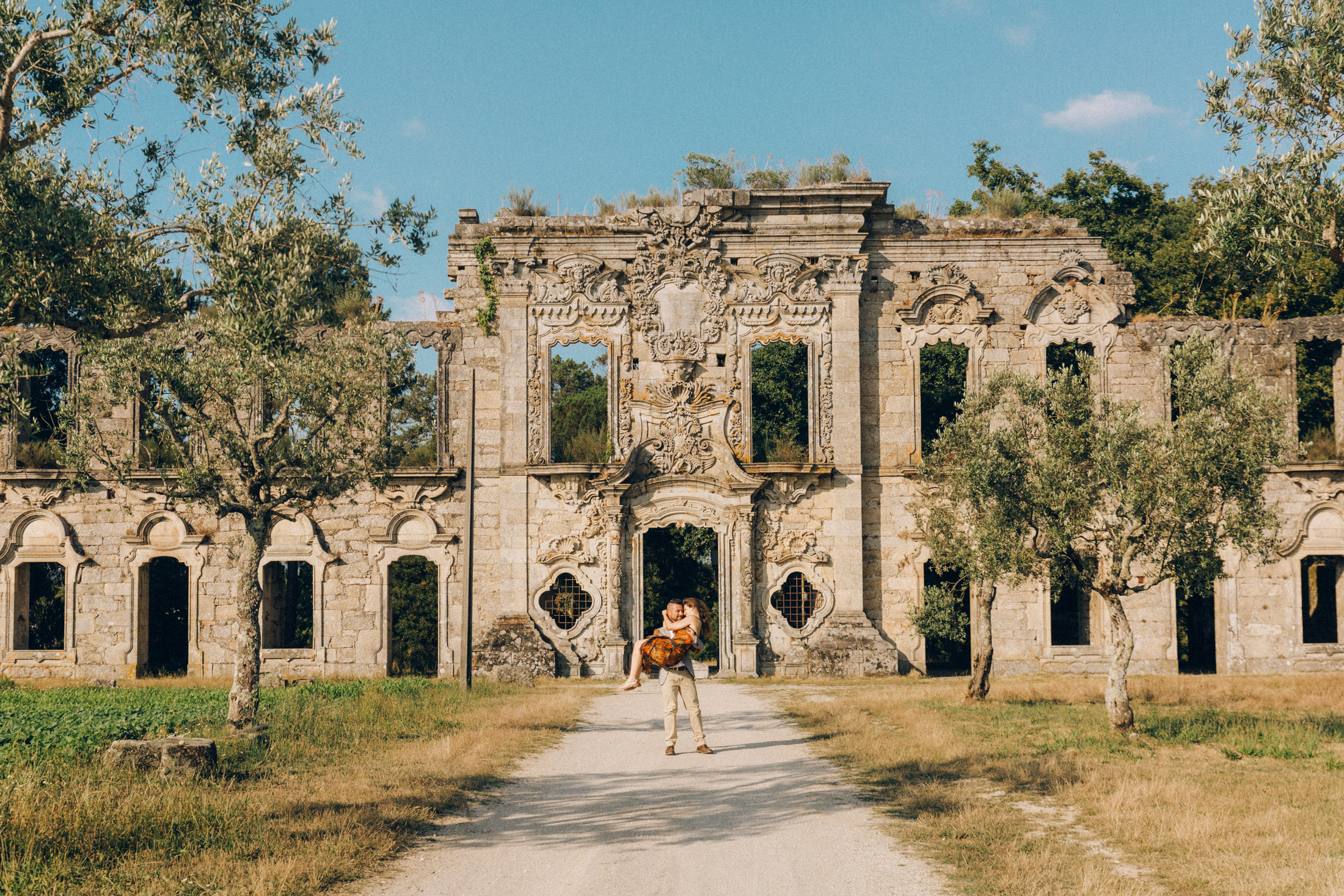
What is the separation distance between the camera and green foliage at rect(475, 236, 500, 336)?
23.2m

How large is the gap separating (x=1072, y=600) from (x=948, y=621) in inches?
290

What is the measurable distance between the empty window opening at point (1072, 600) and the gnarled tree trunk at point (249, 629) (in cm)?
1000

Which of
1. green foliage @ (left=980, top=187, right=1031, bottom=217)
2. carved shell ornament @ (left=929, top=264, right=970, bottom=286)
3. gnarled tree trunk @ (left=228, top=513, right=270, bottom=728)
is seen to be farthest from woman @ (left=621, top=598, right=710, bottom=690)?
green foliage @ (left=980, top=187, right=1031, bottom=217)

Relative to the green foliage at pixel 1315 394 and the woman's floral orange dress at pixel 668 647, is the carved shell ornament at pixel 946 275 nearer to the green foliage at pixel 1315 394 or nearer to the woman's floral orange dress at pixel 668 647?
the green foliage at pixel 1315 394

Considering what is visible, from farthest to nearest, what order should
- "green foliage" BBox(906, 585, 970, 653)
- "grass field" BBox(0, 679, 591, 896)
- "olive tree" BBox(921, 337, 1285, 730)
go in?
"green foliage" BBox(906, 585, 970, 653) → "olive tree" BBox(921, 337, 1285, 730) → "grass field" BBox(0, 679, 591, 896)

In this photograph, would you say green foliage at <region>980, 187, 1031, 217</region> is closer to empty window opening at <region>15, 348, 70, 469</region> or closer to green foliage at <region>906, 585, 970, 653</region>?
green foliage at <region>906, 585, 970, 653</region>

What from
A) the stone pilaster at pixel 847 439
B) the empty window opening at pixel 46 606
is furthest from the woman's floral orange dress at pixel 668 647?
the empty window opening at pixel 46 606

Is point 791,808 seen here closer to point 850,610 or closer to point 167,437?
point 167,437

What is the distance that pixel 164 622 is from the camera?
27.3m

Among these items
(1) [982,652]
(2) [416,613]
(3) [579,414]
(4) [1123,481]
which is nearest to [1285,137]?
(4) [1123,481]

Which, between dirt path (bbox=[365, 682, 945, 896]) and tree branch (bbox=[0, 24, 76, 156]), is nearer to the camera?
dirt path (bbox=[365, 682, 945, 896])

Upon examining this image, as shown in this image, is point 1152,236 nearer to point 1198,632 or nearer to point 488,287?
point 1198,632

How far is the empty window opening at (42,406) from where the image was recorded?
924 inches

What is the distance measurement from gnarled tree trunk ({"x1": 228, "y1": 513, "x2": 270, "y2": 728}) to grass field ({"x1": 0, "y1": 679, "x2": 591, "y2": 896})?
13.8 inches
